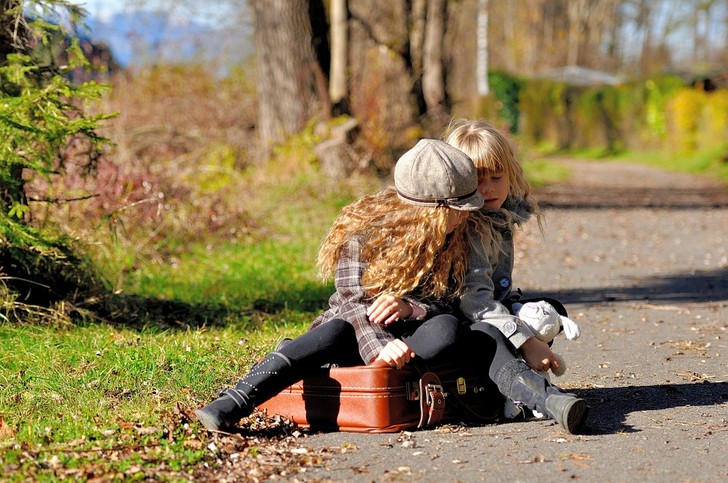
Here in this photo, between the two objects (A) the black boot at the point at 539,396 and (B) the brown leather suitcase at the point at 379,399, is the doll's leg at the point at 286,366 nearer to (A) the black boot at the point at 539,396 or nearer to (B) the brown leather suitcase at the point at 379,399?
(B) the brown leather suitcase at the point at 379,399

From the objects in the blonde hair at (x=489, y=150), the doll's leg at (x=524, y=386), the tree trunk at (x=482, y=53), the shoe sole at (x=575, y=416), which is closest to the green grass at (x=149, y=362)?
the doll's leg at (x=524, y=386)

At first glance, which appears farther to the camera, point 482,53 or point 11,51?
point 482,53

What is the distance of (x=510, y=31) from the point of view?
2208 inches

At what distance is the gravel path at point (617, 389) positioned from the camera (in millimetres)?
3564

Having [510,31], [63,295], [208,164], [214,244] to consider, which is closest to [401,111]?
[208,164]

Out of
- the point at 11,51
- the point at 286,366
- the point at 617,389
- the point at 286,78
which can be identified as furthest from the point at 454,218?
the point at 286,78

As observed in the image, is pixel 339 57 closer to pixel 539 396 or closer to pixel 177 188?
pixel 177 188

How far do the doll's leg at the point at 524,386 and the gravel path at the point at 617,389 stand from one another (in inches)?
4.1

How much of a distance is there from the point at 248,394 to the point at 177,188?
6.40 m

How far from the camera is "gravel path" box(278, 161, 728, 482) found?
3564 mm

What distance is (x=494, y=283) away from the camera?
14.9 ft

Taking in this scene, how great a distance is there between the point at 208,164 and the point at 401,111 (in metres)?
3.29

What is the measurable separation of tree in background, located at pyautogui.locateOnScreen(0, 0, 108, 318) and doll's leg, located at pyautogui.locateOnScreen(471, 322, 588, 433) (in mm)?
2798

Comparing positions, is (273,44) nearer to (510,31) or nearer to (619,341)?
(619,341)
